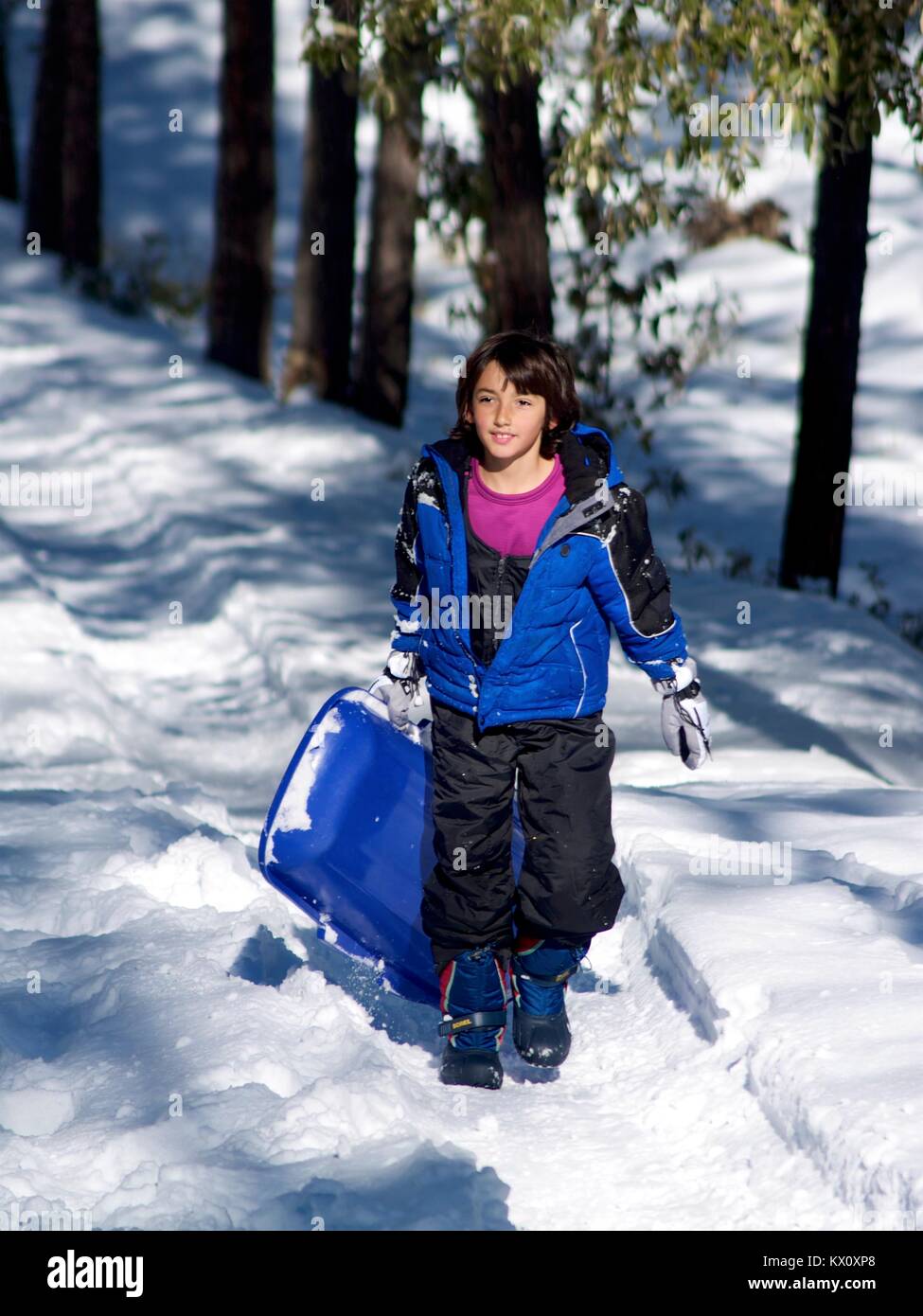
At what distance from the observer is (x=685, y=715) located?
3750mm

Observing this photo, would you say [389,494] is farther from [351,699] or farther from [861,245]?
[351,699]

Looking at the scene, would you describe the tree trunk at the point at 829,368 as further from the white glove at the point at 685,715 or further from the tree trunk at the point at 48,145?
the tree trunk at the point at 48,145

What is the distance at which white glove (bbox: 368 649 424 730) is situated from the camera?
3953mm

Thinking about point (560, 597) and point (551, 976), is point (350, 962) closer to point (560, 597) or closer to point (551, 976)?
Answer: point (551, 976)

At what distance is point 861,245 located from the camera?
355 inches

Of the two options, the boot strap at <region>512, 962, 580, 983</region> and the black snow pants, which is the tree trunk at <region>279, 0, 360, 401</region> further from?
the boot strap at <region>512, 962, 580, 983</region>

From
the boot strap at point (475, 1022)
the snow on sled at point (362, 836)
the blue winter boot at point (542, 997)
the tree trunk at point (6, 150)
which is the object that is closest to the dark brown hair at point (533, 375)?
the snow on sled at point (362, 836)

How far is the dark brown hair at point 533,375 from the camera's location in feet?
11.7

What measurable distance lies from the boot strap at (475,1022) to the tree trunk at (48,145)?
54.6 ft

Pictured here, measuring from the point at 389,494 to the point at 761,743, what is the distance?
18.2 feet

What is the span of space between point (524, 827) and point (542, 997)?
0.47m

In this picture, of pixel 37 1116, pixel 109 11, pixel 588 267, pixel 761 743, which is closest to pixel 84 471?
pixel 588 267

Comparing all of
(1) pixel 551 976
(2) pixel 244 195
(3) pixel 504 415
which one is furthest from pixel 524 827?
(2) pixel 244 195

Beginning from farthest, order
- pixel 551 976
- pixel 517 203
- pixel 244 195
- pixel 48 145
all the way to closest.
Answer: pixel 48 145 → pixel 244 195 → pixel 517 203 → pixel 551 976
